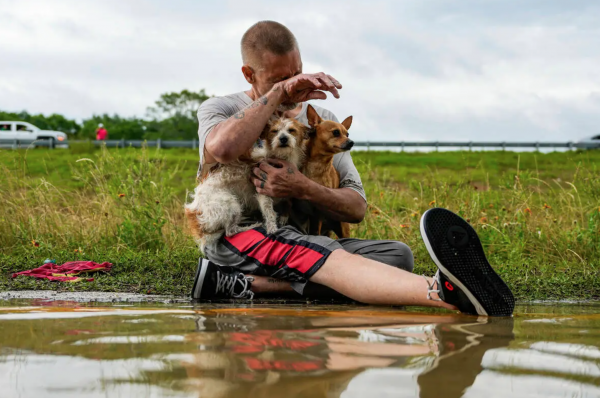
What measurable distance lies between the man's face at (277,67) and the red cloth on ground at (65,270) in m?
2.22

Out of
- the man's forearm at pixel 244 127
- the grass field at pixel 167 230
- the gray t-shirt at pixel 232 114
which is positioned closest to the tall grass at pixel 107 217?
the grass field at pixel 167 230

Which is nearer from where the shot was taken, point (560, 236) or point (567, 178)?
point (560, 236)

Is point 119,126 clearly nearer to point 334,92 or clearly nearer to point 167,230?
point 167,230

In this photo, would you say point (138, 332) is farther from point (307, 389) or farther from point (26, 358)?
point (307, 389)

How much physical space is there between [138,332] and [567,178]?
1512cm

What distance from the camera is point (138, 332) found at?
8.18 ft

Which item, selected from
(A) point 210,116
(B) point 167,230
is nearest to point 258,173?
(A) point 210,116

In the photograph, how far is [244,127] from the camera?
4.11 meters

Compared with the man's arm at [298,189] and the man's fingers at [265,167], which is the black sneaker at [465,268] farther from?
the man's fingers at [265,167]

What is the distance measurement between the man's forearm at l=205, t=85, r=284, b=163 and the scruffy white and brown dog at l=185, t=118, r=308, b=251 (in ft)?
1.00

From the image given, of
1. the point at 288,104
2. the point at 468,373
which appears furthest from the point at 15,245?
the point at 468,373

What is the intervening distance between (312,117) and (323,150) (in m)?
0.28

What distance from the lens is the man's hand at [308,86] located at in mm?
3961

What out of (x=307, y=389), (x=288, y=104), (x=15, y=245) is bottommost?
(x=15, y=245)
